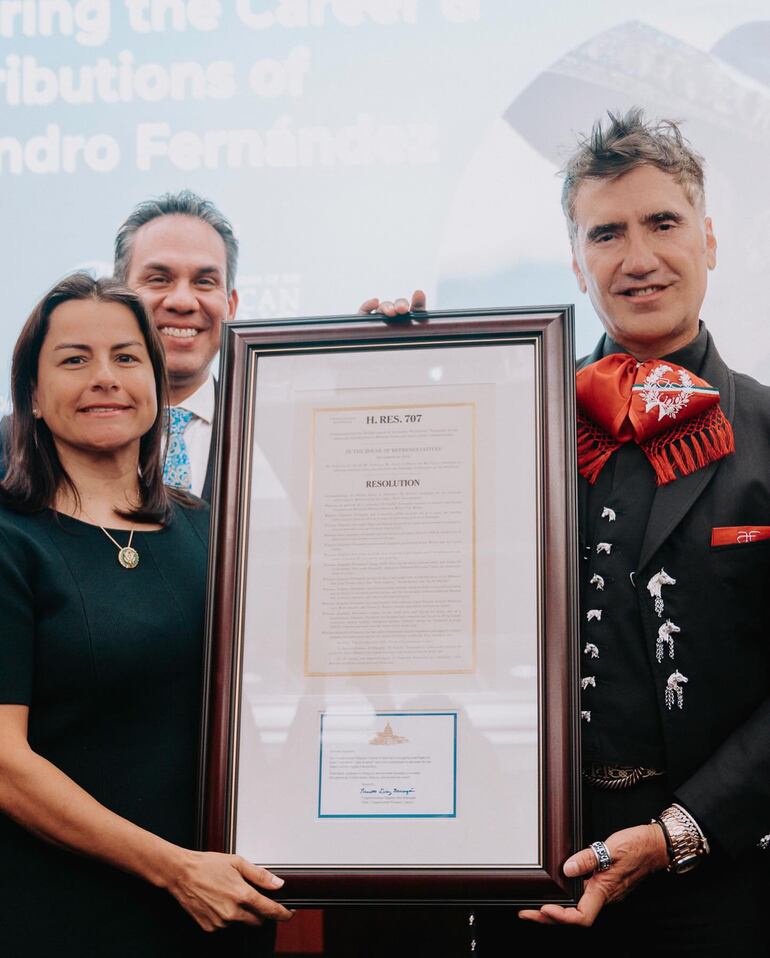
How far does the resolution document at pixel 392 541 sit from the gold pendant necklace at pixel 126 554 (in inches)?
11.3

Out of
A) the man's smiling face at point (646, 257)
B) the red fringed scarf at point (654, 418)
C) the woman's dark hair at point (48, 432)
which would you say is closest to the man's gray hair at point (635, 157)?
the man's smiling face at point (646, 257)

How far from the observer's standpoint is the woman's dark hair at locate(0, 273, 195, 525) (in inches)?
71.9

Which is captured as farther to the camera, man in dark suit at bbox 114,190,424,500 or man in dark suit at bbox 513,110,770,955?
man in dark suit at bbox 114,190,424,500

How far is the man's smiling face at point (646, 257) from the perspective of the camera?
1.87m

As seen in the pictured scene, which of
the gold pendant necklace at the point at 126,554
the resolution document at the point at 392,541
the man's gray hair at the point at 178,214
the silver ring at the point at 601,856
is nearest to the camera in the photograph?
the silver ring at the point at 601,856

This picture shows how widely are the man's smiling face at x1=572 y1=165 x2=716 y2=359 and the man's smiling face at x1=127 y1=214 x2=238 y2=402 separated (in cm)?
89

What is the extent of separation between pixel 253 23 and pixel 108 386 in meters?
1.19

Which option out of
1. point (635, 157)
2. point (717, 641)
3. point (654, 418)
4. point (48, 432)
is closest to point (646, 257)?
point (635, 157)

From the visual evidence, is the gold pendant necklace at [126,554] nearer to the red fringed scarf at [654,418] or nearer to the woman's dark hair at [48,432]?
the woman's dark hair at [48,432]

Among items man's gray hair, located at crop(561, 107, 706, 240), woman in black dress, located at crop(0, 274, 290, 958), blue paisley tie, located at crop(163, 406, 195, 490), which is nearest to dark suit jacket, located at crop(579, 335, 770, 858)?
man's gray hair, located at crop(561, 107, 706, 240)

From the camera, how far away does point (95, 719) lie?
1.71 metres

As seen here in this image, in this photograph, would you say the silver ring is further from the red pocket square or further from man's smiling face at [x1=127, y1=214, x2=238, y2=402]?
man's smiling face at [x1=127, y1=214, x2=238, y2=402]

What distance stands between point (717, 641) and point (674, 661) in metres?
0.07
